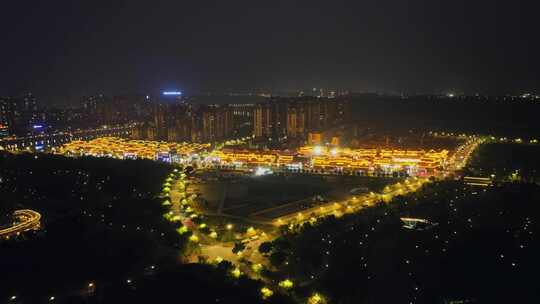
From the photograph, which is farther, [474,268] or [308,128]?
[308,128]

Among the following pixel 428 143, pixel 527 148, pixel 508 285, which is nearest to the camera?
pixel 508 285

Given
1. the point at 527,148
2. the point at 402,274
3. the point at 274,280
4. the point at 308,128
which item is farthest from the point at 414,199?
the point at 308,128

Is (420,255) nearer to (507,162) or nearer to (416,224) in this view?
(416,224)

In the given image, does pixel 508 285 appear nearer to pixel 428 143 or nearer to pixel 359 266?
pixel 359 266

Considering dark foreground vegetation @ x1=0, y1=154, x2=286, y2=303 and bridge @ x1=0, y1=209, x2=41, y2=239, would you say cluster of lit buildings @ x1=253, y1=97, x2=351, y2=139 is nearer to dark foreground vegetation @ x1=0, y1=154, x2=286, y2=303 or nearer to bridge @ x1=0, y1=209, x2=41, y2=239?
dark foreground vegetation @ x1=0, y1=154, x2=286, y2=303

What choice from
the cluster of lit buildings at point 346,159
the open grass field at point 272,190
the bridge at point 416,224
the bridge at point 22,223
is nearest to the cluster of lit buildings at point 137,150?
the cluster of lit buildings at point 346,159

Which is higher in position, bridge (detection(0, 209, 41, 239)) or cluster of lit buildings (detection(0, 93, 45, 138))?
cluster of lit buildings (detection(0, 93, 45, 138))

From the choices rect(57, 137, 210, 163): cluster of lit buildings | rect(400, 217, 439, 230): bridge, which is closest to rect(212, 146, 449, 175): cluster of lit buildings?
rect(57, 137, 210, 163): cluster of lit buildings
